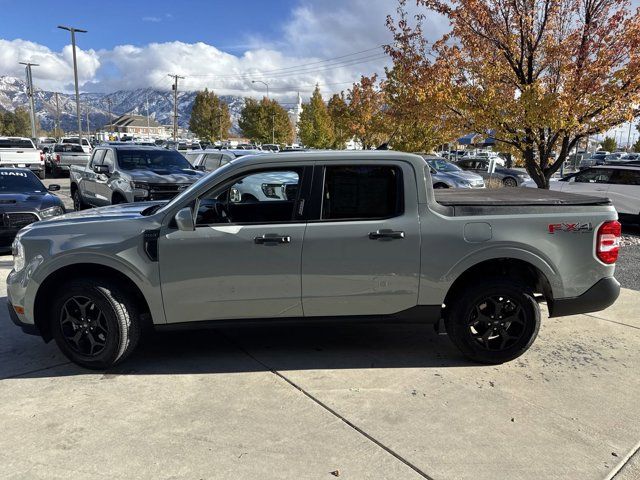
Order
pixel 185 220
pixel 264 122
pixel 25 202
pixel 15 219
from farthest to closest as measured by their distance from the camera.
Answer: pixel 264 122 → pixel 25 202 → pixel 15 219 → pixel 185 220

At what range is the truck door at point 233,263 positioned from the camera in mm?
3826

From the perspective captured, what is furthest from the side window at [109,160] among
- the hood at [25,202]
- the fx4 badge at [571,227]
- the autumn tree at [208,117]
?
the autumn tree at [208,117]

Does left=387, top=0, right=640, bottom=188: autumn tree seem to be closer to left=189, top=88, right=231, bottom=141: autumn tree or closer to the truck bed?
the truck bed

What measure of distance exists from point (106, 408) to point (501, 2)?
9.14 metres

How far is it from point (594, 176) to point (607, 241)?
8.63m

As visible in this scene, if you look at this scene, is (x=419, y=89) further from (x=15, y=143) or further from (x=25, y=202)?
(x=15, y=143)

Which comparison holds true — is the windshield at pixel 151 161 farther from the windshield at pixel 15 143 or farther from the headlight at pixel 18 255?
the windshield at pixel 15 143

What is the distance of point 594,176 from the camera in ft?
37.9

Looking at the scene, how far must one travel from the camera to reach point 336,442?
307 centimetres

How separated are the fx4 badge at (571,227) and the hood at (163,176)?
7.53m

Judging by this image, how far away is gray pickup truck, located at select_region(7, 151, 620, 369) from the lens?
3.85m

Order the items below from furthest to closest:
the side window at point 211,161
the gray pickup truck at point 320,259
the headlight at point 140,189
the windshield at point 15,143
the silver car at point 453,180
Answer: the windshield at point 15,143
the silver car at point 453,180
the side window at point 211,161
the headlight at point 140,189
the gray pickup truck at point 320,259

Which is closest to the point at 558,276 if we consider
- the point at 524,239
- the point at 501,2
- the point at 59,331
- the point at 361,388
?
the point at 524,239

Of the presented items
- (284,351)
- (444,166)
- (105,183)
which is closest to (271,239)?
(284,351)
